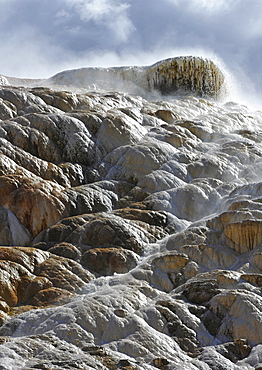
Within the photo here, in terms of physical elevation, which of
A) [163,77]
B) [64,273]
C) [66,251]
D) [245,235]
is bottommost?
[64,273]

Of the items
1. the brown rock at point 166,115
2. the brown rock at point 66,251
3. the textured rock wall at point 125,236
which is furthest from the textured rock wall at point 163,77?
the brown rock at point 66,251

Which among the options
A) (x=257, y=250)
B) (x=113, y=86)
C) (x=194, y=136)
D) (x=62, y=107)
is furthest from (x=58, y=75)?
(x=257, y=250)

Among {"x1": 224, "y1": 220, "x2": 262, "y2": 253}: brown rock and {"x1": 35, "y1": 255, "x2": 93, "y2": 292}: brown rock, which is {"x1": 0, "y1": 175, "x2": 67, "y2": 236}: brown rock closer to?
{"x1": 35, "y1": 255, "x2": 93, "y2": 292}: brown rock

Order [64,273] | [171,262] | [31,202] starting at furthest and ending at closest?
[31,202]
[171,262]
[64,273]

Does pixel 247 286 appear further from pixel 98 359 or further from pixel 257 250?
pixel 98 359

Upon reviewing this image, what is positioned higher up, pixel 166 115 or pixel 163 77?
pixel 163 77

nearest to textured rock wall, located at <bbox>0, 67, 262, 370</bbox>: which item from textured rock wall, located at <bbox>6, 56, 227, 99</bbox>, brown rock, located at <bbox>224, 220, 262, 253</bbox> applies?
brown rock, located at <bbox>224, 220, 262, 253</bbox>

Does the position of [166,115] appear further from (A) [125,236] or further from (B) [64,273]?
(B) [64,273]

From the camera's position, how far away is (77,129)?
50.9 feet

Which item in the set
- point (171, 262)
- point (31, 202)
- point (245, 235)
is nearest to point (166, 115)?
point (31, 202)

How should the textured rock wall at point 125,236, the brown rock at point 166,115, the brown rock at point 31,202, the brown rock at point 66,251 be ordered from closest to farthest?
1. the textured rock wall at point 125,236
2. the brown rock at point 66,251
3. the brown rock at point 31,202
4. the brown rock at point 166,115

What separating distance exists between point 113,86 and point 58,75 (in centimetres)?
264

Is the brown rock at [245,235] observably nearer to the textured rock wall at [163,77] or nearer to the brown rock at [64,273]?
the brown rock at [64,273]

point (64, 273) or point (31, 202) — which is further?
point (31, 202)
